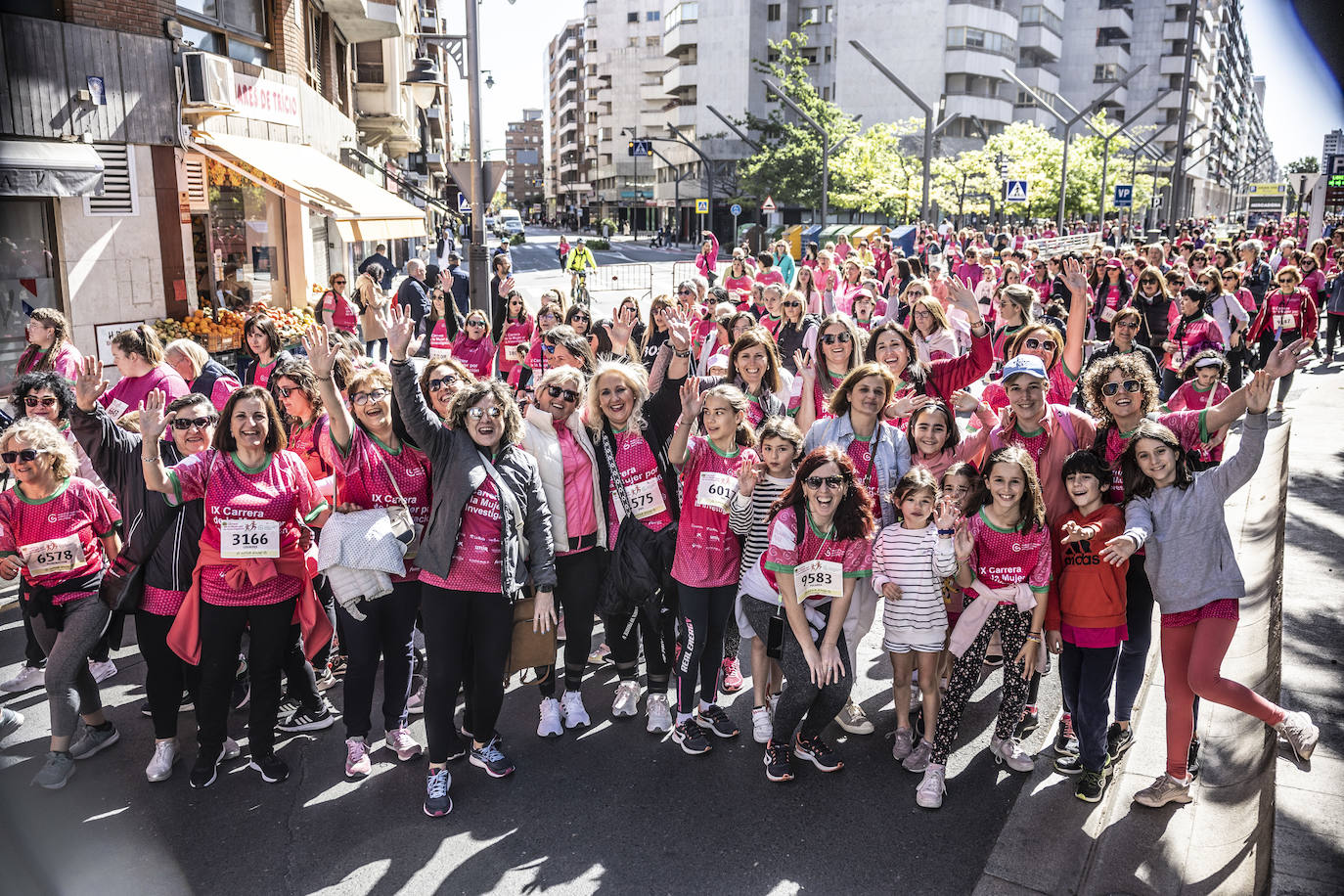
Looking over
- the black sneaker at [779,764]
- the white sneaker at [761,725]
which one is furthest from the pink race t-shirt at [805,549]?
the white sneaker at [761,725]

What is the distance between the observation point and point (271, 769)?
4.48m

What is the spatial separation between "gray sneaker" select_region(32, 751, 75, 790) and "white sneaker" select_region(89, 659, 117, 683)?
1.10 meters

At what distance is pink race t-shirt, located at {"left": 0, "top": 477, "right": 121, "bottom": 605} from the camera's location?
4363 millimetres

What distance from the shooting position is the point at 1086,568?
4.18 meters

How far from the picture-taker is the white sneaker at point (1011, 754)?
448 cm

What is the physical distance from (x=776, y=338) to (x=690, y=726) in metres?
4.55

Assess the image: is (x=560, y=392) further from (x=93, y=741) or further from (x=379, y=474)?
(x=93, y=741)

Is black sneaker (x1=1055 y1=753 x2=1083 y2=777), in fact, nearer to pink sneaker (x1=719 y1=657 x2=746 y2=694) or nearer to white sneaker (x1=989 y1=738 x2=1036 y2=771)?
white sneaker (x1=989 y1=738 x2=1036 y2=771)

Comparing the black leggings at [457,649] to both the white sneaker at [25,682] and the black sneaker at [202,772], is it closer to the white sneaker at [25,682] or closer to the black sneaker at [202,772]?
the black sneaker at [202,772]

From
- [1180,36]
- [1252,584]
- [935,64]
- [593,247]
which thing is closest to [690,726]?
[1252,584]

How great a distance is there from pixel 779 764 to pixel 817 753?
23 centimetres

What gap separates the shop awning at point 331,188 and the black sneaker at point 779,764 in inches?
509

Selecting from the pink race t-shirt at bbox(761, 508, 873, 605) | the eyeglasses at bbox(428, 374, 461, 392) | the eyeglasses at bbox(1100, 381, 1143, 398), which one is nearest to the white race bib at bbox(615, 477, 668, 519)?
the pink race t-shirt at bbox(761, 508, 873, 605)

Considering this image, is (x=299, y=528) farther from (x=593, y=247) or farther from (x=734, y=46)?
(x=734, y=46)
